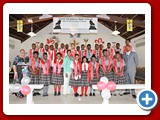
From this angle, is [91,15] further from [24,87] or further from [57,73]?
[24,87]

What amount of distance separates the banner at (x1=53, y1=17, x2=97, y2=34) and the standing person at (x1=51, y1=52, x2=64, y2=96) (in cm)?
71

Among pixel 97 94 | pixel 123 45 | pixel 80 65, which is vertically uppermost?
pixel 123 45

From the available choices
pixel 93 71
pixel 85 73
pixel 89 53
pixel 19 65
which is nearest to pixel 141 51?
pixel 89 53

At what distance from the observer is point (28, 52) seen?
6504 millimetres

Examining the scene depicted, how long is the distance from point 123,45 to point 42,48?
187 cm

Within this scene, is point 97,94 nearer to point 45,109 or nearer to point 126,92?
point 126,92

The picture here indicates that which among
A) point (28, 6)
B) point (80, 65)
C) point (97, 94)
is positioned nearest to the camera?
point (28, 6)

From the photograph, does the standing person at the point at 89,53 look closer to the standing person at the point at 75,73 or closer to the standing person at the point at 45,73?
the standing person at the point at 75,73

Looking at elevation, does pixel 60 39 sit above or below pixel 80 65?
above

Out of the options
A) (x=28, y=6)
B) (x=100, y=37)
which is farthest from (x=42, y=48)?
(x=28, y=6)

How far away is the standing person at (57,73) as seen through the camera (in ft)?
20.1

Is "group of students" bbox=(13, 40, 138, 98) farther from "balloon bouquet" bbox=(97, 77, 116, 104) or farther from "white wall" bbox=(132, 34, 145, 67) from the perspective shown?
"balloon bouquet" bbox=(97, 77, 116, 104)

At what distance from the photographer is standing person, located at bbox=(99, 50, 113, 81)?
6.01m

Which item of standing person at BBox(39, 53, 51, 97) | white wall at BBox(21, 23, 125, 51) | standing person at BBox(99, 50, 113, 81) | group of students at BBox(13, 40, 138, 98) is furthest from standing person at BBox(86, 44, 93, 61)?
standing person at BBox(39, 53, 51, 97)
